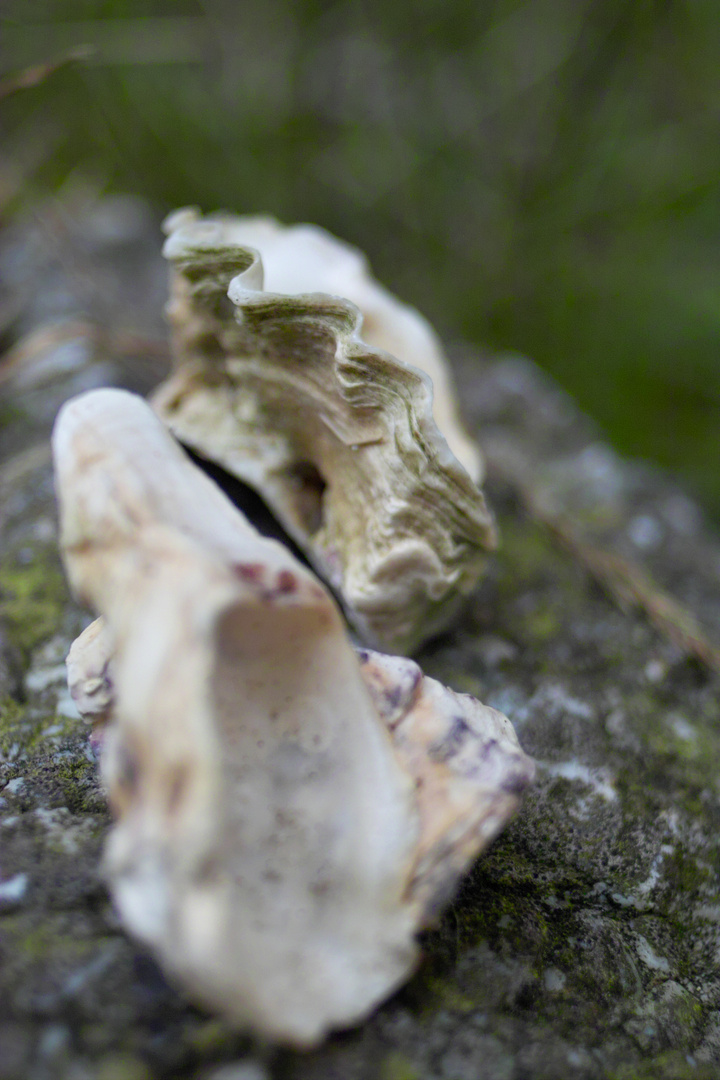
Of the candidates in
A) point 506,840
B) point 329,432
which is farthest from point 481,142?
point 506,840

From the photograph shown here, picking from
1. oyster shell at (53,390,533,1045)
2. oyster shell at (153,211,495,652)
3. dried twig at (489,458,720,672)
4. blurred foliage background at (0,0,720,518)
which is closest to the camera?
oyster shell at (53,390,533,1045)

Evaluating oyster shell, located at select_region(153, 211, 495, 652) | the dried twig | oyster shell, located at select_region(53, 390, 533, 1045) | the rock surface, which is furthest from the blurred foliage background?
oyster shell, located at select_region(53, 390, 533, 1045)

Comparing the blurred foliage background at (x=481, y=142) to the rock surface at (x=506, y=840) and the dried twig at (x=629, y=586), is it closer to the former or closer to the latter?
the rock surface at (x=506, y=840)

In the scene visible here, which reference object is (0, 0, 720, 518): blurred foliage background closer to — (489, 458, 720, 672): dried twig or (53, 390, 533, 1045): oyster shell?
(489, 458, 720, 672): dried twig

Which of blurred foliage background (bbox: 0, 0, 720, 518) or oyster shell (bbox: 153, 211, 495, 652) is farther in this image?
blurred foliage background (bbox: 0, 0, 720, 518)

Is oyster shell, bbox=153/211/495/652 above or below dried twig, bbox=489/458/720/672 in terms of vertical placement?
above

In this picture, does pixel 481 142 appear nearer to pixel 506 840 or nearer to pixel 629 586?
pixel 629 586

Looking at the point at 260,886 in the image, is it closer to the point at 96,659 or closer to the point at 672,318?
the point at 96,659
